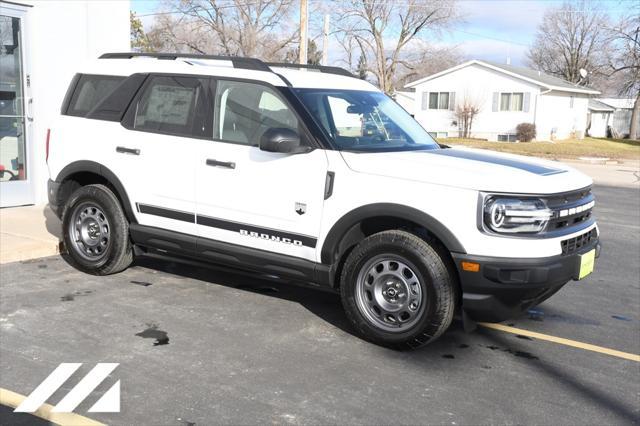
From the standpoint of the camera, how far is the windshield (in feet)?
16.4

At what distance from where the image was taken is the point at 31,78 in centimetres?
905

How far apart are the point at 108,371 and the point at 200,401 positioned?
0.74 m

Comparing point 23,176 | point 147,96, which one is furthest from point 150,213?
point 23,176

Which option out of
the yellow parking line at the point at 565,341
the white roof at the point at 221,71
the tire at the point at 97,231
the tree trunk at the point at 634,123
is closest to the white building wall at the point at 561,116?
the tree trunk at the point at 634,123

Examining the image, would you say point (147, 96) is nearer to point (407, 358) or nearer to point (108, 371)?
point (108, 371)

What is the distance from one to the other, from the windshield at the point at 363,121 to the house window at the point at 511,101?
124ft

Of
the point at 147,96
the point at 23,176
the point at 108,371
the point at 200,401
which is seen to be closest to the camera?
the point at 200,401

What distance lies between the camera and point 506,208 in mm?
4164

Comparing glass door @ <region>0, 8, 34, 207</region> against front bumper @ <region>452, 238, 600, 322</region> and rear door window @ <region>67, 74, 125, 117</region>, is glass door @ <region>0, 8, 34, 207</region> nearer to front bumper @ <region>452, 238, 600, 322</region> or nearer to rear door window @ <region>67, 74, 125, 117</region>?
rear door window @ <region>67, 74, 125, 117</region>

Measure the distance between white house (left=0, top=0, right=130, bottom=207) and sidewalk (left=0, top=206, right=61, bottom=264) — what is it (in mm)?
450

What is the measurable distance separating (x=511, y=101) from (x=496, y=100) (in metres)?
0.93

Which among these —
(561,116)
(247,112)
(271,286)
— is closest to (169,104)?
(247,112)

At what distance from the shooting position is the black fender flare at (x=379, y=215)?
4305 millimetres

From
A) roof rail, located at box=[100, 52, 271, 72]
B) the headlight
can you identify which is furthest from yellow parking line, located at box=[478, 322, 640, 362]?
roof rail, located at box=[100, 52, 271, 72]
